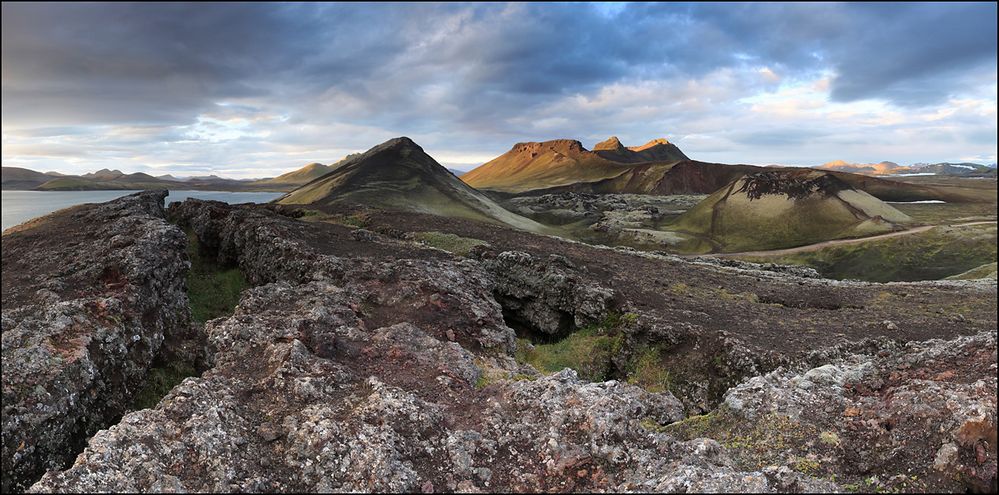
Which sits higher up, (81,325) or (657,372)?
(81,325)

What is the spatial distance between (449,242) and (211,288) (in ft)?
58.3

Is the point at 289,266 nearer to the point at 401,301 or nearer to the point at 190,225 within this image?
the point at 401,301

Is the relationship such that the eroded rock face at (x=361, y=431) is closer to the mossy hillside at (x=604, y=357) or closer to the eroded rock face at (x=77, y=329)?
the eroded rock face at (x=77, y=329)

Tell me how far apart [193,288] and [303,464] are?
28674mm

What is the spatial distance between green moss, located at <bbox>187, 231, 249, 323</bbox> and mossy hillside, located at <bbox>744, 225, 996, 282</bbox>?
6707 cm

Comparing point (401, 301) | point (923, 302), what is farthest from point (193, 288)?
point (923, 302)

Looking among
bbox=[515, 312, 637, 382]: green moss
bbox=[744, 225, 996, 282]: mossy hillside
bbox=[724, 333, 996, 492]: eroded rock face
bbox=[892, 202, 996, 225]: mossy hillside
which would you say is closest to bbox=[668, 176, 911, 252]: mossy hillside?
bbox=[892, 202, 996, 225]: mossy hillside

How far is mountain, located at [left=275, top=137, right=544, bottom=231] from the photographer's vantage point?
288ft

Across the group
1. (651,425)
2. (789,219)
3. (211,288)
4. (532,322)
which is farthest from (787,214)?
(211,288)

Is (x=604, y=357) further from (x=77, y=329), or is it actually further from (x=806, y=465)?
(x=77, y=329)

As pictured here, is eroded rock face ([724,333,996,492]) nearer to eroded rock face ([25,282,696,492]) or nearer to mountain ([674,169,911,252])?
eroded rock face ([25,282,696,492])

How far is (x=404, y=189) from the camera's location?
9819 cm

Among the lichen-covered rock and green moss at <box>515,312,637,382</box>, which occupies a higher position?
the lichen-covered rock

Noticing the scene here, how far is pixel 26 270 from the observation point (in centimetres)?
2434
